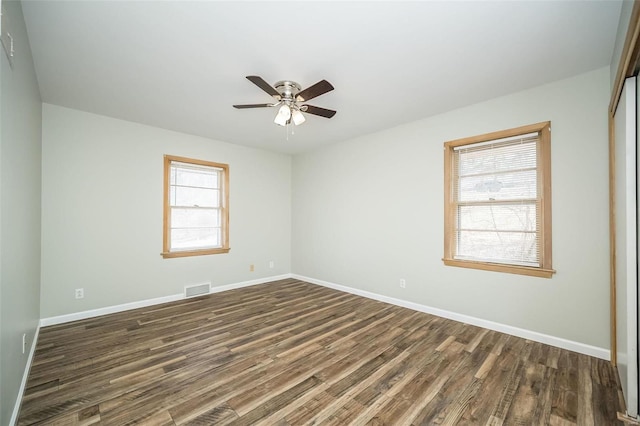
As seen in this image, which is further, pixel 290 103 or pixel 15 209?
pixel 290 103

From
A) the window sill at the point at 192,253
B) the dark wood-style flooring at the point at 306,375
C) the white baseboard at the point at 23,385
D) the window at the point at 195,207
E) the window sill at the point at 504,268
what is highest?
the window at the point at 195,207

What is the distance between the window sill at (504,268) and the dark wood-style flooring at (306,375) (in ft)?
2.31

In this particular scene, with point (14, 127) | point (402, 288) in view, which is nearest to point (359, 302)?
point (402, 288)

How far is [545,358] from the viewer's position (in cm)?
254

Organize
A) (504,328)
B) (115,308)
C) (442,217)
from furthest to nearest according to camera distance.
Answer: (115,308), (442,217), (504,328)

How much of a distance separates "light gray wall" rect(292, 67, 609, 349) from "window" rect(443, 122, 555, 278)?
10 cm

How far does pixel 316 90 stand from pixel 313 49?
0.31 meters

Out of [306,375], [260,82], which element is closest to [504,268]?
[306,375]

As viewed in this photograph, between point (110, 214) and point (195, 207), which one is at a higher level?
point (195, 207)

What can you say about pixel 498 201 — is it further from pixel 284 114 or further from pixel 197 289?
pixel 197 289

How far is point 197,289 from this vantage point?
452 cm

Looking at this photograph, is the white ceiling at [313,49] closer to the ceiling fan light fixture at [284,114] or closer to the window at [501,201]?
the ceiling fan light fixture at [284,114]

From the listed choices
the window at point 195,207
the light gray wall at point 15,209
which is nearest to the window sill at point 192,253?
the window at point 195,207

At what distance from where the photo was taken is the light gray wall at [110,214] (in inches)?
133
